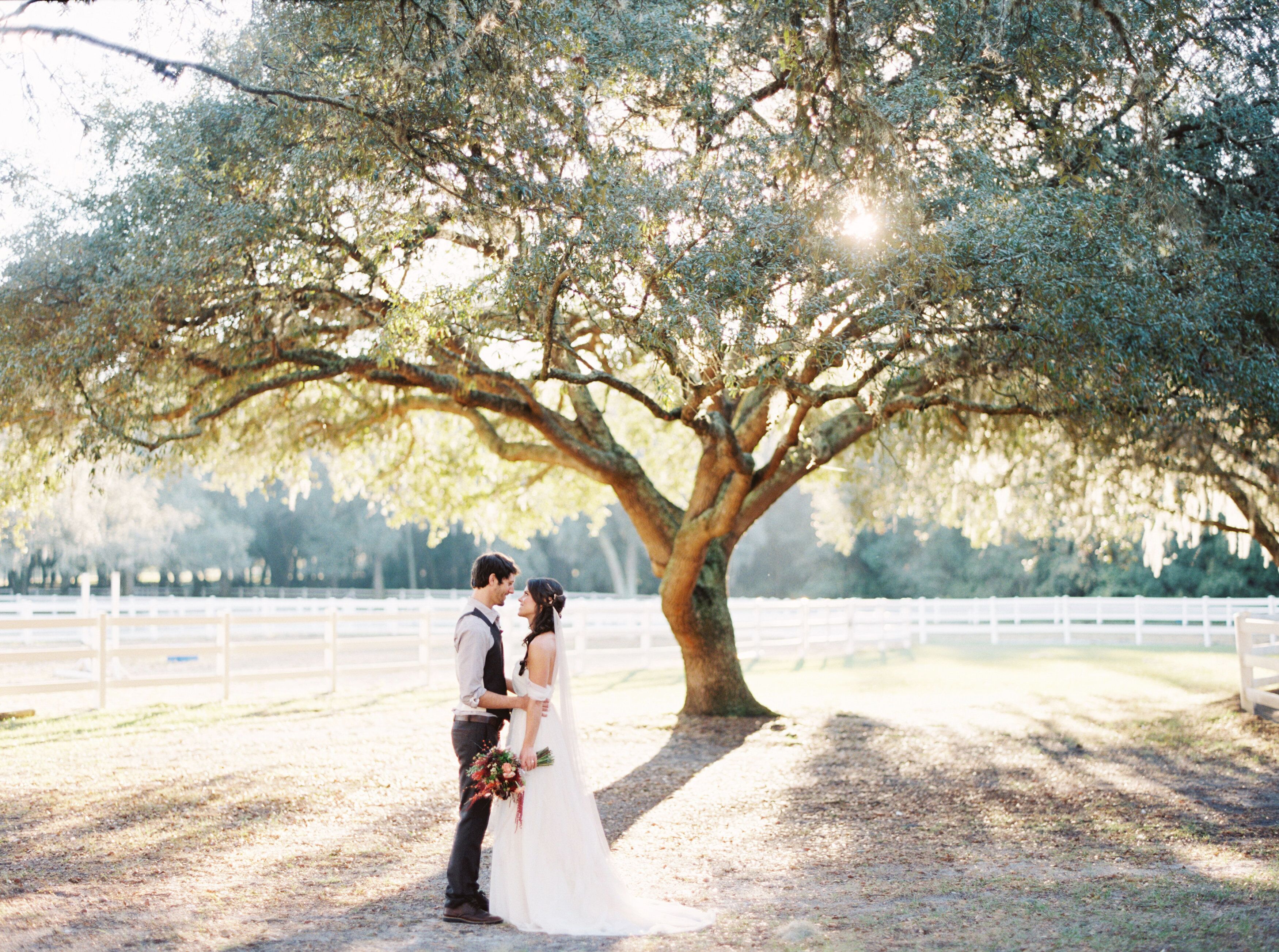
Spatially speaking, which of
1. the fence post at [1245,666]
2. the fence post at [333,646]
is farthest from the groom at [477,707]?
the fence post at [333,646]

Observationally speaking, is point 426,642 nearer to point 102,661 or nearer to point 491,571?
point 102,661

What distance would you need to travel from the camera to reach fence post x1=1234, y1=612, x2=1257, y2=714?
1297 cm

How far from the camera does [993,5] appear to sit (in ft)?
29.1

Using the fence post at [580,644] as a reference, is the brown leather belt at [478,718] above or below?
above

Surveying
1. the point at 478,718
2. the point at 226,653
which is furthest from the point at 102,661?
the point at 478,718

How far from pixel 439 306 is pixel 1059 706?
34.8 ft

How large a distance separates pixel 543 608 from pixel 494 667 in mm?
376

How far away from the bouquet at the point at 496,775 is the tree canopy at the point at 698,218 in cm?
349

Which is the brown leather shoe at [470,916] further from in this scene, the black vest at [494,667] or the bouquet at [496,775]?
the black vest at [494,667]

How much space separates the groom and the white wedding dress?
0.09m

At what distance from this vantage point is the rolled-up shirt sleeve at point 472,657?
5281 mm

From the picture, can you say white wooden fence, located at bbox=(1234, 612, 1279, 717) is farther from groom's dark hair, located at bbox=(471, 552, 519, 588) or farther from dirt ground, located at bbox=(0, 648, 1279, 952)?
groom's dark hair, located at bbox=(471, 552, 519, 588)

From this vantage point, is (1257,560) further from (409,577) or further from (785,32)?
(409,577)

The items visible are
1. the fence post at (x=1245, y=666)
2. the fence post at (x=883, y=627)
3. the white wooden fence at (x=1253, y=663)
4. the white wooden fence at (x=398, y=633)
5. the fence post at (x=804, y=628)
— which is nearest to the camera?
the white wooden fence at (x=1253, y=663)
